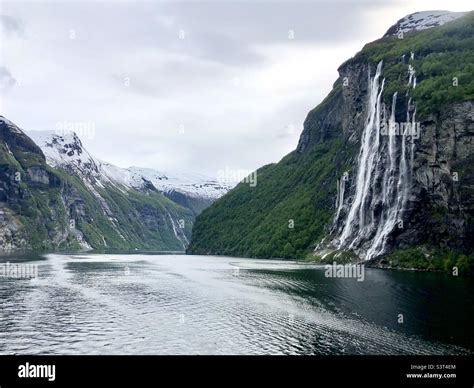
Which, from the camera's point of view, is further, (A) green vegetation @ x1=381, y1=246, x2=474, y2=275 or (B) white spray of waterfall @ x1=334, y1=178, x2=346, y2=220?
(B) white spray of waterfall @ x1=334, y1=178, x2=346, y2=220

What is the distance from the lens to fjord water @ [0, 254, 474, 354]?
128 feet

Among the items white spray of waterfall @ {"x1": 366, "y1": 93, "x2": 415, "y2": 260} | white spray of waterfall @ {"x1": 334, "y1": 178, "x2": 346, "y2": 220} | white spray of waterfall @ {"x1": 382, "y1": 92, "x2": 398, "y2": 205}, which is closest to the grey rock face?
white spray of waterfall @ {"x1": 366, "y1": 93, "x2": 415, "y2": 260}

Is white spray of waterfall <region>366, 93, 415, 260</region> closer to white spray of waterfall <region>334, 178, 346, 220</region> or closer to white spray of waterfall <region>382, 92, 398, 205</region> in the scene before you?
white spray of waterfall <region>382, 92, 398, 205</region>

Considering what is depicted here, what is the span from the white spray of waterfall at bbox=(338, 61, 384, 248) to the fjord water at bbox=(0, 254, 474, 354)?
60.5m

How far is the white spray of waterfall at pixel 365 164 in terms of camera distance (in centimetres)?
14100

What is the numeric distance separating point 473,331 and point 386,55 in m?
129

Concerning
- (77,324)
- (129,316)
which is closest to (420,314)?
(129,316)

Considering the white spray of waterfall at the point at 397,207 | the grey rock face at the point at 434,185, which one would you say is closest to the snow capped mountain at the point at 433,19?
the grey rock face at the point at 434,185

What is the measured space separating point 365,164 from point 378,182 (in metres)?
14.7

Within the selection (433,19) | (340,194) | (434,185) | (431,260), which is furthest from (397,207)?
(433,19)

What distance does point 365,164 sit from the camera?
14612 cm

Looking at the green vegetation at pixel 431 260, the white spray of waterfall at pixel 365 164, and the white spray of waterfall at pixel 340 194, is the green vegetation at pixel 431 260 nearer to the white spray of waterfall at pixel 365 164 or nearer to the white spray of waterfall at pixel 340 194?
the white spray of waterfall at pixel 365 164

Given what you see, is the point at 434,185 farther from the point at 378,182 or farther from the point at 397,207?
the point at 378,182
